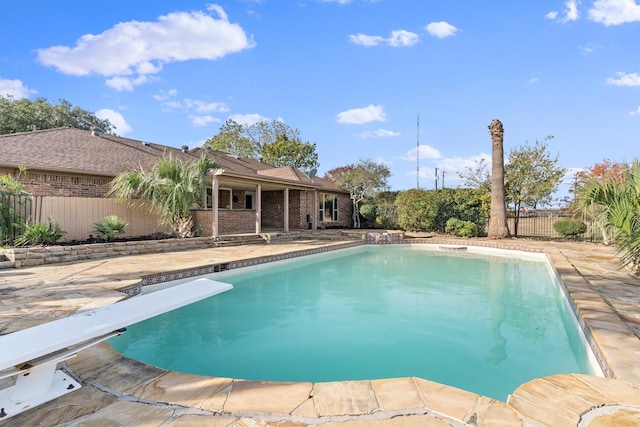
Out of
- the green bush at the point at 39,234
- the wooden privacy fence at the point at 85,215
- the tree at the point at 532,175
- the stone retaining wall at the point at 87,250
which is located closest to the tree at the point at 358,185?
the tree at the point at 532,175

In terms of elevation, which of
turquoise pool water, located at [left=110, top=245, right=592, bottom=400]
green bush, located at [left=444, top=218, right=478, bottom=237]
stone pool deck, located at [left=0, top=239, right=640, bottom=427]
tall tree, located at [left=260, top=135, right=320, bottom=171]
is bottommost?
turquoise pool water, located at [left=110, top=245, right=592, bottom=400]

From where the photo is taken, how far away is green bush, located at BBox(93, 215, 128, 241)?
1054 centimetres

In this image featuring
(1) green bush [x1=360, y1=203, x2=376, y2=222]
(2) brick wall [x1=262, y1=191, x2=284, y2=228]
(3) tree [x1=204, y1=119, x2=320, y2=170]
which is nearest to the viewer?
(2) brick wall [x1=262, y1=191, x2=284, y2=228]

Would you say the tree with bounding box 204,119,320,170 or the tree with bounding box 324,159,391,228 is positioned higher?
the tree with bounding box 204,119,320,170

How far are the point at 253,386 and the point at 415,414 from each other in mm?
1219

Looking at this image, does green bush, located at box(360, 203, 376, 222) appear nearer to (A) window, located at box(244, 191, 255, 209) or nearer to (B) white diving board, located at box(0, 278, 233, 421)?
(A) window, located at box(244, 191, 255, 209)

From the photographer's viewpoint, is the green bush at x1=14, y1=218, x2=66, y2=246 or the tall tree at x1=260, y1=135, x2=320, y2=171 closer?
the green bush at x1=14, y1=218, x2=66, y2=246

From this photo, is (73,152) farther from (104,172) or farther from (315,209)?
(315,209)

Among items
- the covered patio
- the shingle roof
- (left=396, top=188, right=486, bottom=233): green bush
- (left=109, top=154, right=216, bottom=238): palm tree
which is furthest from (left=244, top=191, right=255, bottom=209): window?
(left=396, top=188, right=486, bottom=233): green bush

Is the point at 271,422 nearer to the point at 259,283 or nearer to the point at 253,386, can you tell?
the point at 253,386

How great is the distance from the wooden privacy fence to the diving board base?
9.69 metres

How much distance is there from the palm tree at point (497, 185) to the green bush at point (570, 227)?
2.56 meters

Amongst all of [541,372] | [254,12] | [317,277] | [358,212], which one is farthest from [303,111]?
[541,372]

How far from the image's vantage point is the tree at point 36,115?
75.8ft
